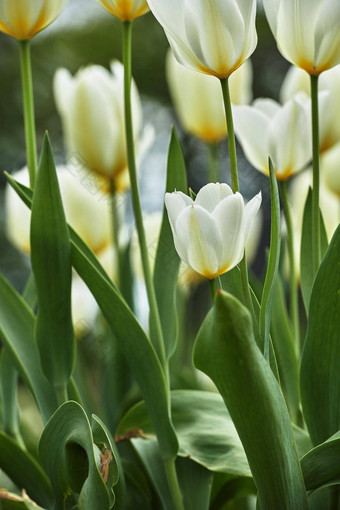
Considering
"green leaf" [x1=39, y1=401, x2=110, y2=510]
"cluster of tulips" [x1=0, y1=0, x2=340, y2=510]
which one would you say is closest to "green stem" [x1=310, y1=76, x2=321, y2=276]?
"cluster of tulips" [x1=0, y1=0, x2=340, y2=510]

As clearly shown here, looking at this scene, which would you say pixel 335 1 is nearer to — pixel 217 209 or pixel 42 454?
pixel 217 209

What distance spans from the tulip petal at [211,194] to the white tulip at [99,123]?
0.51ft

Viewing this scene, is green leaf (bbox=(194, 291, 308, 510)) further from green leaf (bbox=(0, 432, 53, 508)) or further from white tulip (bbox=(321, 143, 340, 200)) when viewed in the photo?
white tulip (bbox=(321, 143, 340, 200))

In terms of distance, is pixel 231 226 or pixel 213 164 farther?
pixel 213 164

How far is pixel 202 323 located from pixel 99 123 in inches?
6.4

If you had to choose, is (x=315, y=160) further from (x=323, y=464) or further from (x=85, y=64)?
(x=85, y=64)

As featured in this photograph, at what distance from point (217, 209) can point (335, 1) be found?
0.30 ft

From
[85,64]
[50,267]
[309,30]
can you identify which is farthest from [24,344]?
[85,64]

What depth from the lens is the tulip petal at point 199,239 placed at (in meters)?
0.21

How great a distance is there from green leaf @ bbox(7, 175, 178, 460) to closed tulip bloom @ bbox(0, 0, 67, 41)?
Answer: 0.21 ft

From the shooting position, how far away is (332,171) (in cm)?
44

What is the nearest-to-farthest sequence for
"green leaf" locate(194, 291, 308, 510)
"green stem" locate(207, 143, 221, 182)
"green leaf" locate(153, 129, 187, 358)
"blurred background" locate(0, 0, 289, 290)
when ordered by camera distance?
"green leaf" locate(194, 291, 308, 510) → "green leaf" locate(153, 129, 187, 358) → "green stem" locate(207, 143, 221, 182) → "blurred background" locate(0, 0, 289, 290)

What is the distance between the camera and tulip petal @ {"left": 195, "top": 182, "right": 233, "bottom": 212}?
0.23 metres

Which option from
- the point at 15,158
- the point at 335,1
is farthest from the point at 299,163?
the point at 15,158
